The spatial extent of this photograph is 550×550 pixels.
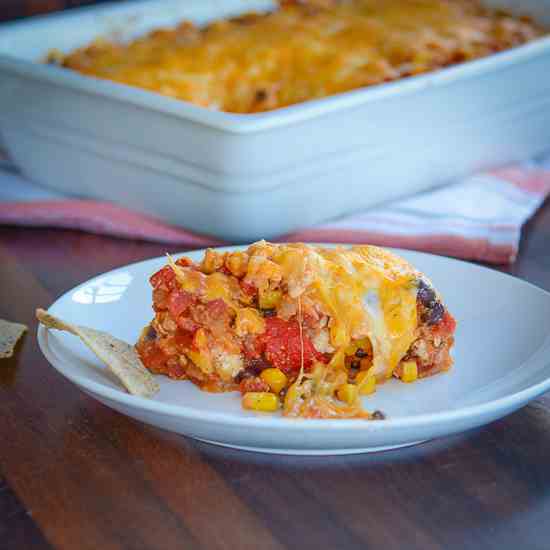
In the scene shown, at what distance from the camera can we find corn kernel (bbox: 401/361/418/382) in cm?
167

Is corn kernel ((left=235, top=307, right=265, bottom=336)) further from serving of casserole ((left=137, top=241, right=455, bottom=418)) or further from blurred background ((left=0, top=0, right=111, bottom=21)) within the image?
blurred background ((left=0, top=0, right=111, bottom=21))

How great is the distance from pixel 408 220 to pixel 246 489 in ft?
4.09

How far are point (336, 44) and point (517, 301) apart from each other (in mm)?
1269

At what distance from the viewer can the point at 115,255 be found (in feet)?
8.14

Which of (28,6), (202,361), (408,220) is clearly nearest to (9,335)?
(202,361)

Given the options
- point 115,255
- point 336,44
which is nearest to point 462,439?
point 115,255

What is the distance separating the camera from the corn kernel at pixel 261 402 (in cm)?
156

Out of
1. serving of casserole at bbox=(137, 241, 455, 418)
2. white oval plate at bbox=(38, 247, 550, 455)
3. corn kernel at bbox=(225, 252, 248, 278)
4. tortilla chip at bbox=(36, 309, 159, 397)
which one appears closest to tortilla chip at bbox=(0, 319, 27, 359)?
white oval plate at bbox=(38, 247, 550, 455)

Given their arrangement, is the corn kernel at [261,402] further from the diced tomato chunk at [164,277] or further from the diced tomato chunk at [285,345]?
the diced tomato chunk at [164,277]

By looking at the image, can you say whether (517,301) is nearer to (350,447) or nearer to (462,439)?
(462,439)

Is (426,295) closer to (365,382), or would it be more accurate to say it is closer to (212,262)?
(365,382)

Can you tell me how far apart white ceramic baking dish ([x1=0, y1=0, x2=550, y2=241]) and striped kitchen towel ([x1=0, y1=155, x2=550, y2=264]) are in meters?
0.04

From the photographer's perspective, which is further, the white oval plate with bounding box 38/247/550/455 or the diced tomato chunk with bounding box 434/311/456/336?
the diced tomato chunk with bounding box 434/311/456/336

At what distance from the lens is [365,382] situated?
161 centimetres
